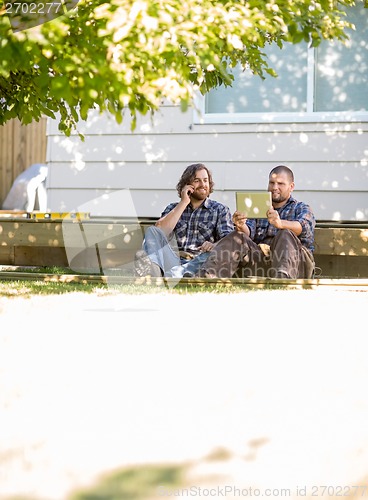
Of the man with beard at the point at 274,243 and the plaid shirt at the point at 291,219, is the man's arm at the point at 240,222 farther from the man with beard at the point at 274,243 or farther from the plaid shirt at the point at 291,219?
the plaid shirt at the point at 291,219

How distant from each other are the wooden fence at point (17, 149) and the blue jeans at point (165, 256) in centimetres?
651

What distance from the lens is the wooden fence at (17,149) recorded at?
13500mm

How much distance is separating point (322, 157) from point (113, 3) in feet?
17.9

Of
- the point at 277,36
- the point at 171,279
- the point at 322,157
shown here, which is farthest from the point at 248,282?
the point at 322,157

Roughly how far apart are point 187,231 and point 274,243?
0.89 meters

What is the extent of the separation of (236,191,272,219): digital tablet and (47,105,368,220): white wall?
7.22 ft

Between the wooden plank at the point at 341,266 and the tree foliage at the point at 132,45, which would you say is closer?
the tree foliage at the point at 132,45

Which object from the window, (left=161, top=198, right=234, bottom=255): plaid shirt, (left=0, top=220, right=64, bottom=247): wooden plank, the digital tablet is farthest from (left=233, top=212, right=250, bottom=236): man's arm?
the window

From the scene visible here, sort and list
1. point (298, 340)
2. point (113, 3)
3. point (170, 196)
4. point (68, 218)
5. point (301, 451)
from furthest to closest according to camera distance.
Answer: point (170, 196), point (68, 218), point (298, 340), point (113, 3), point (301, 451)

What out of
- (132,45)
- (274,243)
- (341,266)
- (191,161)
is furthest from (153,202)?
(132,45)

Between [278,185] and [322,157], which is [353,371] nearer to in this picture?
[278,185]

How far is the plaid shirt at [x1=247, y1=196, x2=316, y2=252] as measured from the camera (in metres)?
7.07

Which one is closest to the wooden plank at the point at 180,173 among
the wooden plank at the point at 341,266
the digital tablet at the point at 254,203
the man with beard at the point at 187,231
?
the wooden plank at the point at 341,266

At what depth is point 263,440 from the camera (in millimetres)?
2404
